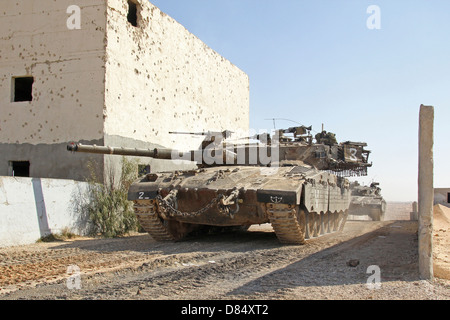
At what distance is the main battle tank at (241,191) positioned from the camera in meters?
7.42

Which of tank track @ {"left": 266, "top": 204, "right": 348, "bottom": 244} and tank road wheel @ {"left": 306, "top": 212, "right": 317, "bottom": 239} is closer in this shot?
tank track @ {"left": 266, "top": 204, "right": 348, "bottom": 244}

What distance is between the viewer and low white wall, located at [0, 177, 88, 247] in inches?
348

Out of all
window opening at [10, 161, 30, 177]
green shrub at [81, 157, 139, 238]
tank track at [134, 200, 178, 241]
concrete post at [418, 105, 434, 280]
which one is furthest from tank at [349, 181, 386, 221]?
concrete post at [418, 105, 434, 280]

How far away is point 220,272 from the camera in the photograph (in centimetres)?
535

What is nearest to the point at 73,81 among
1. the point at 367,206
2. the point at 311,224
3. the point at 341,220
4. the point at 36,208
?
the point at 36,208

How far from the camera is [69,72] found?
1250cm

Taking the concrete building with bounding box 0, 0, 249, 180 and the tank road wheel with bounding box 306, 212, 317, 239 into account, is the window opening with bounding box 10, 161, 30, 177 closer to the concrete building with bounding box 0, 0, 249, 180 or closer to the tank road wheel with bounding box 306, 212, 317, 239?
the concrete building with bounding box 0, 0, 249, 180

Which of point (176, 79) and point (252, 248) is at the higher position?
point (176, 79)

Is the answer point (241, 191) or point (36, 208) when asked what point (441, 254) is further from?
point (36, 208)

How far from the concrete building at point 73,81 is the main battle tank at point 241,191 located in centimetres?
359

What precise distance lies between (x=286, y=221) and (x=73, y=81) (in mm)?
8079
